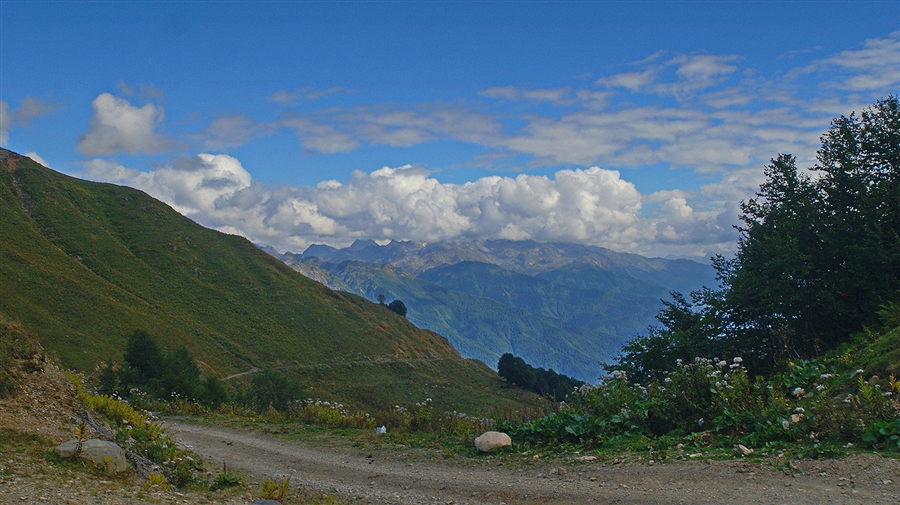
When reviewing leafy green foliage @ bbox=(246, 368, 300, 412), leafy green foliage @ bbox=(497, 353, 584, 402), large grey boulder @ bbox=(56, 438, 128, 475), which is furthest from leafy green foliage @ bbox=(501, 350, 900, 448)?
leafy green foliage @ bbox=(497, 353, 584, 402)

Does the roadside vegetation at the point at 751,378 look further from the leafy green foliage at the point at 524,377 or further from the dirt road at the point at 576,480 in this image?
the leafy green foliage at the point at 524,377

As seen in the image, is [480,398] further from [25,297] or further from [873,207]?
[873,207]

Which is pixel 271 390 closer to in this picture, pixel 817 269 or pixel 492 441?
pixel 492 441

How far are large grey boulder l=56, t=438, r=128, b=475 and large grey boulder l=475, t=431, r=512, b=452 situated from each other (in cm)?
608

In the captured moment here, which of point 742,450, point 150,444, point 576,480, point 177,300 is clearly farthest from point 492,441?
point 177,300

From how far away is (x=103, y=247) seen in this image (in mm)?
90438

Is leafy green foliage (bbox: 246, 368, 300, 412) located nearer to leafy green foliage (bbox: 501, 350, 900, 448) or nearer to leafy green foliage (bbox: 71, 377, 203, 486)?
leafy green foliage (bbox: 71, 377, 203, 486)

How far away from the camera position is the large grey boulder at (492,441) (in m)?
10.7

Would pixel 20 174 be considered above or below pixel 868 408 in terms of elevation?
above

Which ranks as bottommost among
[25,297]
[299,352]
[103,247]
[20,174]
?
[299,352]

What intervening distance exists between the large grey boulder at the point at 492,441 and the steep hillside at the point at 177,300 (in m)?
51.1

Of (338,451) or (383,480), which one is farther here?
(338,451)

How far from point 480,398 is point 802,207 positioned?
74023mm

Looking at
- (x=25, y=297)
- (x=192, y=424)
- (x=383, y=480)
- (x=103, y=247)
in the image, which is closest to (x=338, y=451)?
(x=383, y=480)
